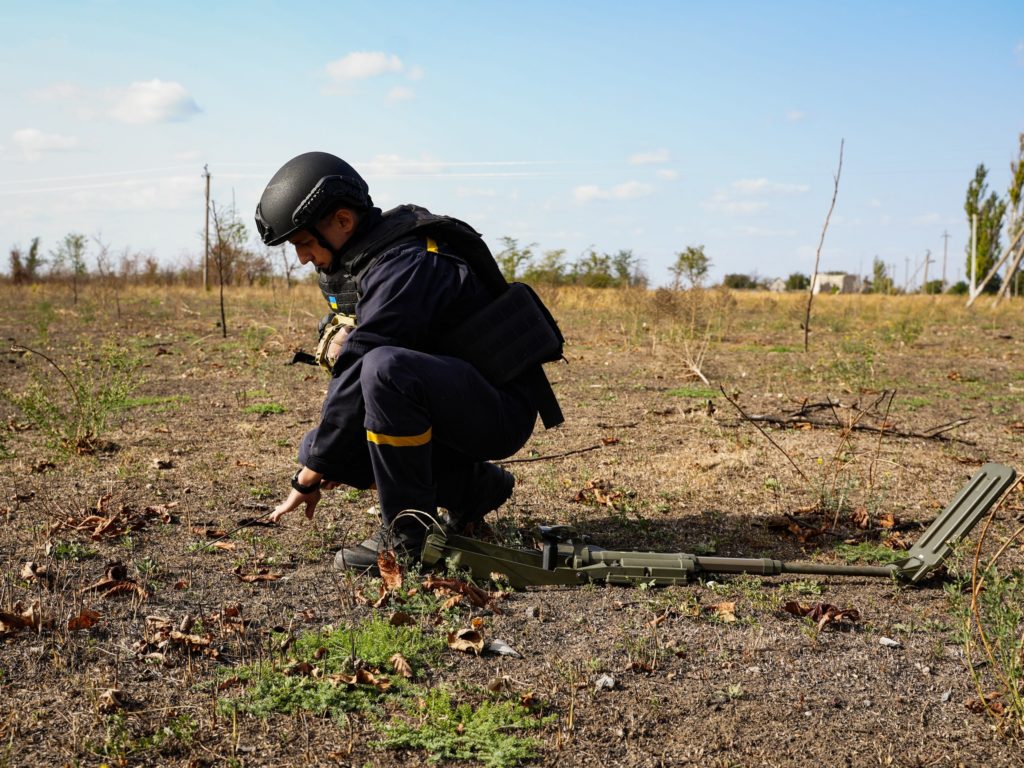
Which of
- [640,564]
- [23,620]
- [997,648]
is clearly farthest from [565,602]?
[23,620]

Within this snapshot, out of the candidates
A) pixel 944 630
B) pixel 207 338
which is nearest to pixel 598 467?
pixel 944 630

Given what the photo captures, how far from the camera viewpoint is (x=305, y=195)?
3527mm

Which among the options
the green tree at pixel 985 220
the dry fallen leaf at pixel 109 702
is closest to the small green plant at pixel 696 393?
the dry fallen leaf at pixel 109 702

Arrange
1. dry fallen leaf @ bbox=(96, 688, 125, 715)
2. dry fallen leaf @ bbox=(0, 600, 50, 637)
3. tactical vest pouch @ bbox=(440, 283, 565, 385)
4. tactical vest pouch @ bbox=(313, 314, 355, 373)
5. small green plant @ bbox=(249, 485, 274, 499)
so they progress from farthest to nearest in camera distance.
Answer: small green plant @ bbox=(249, 485, 274, 499), tactical vest pouch @ bbox=(313, 314, 355, 373), tactical vest pouch @ bbox=(440, 283, 565, 385), dry fallen leaf @ bbox=(0, 600, 50, 637), dry fallen leaf @ bbox=(96, 688, 125, 715)

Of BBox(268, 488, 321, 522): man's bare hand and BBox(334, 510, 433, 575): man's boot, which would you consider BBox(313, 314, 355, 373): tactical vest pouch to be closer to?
BBox(268, 488, 321, 522): man's bare hand

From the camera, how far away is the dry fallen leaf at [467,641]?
2.93m

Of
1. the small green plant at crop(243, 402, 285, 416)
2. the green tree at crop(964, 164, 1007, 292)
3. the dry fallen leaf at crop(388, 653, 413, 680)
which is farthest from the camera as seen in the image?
the green tree at crop(964, 164, 1007, 292)

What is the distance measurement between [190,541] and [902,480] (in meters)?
4.02

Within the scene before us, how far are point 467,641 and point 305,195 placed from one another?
1846 mm

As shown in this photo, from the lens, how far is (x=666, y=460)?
5824 millimetres

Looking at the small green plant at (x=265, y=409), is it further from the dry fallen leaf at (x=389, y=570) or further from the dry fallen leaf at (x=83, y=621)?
the dry fallen leaf at (x=83, y=621)

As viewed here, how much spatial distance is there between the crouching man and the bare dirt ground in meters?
0.46

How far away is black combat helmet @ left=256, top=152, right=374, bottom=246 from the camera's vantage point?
3.53 m

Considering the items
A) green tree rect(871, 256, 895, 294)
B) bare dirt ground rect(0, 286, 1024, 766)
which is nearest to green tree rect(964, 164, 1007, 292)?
green tree rect(871, 256, 895, 294)
